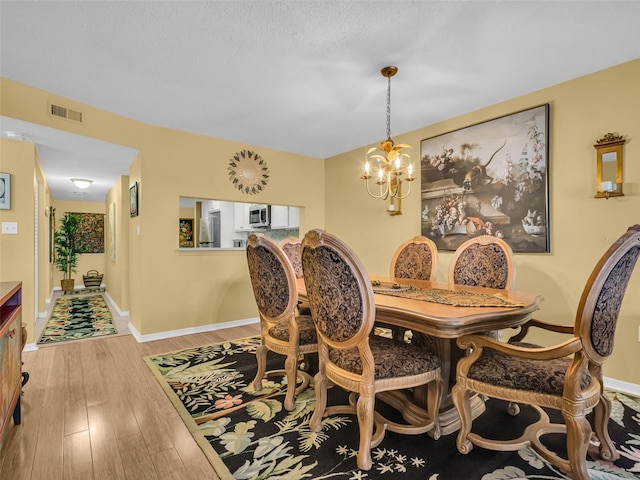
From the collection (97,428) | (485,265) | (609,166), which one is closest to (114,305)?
(97,428)

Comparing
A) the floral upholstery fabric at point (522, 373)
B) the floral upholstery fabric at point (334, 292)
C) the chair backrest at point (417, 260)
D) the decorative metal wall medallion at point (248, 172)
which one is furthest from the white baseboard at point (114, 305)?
the floral upholstery fabric at point (522, 373)

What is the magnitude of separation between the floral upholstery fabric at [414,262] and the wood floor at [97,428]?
2.18 m

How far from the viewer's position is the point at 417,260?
3092 mm

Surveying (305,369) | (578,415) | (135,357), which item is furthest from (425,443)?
(135,357)

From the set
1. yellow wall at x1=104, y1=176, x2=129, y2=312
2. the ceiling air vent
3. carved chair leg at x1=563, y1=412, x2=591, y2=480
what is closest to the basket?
yellow wall at x1=104, y1=176, x2=129, y2=312

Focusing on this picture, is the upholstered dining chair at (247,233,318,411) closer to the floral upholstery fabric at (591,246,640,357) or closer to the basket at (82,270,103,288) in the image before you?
the floral upholstery fabric at (591,246,640,357)

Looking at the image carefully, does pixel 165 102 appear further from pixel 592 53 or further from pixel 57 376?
pixel 592 53

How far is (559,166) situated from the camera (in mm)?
2773

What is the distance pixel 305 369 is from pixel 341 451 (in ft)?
3.67

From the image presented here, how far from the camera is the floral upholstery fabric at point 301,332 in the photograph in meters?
2.23

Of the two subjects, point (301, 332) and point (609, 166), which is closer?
point (301, 332)

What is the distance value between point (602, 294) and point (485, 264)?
1244 mm

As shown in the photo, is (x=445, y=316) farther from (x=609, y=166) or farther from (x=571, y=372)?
(x=609, y=166)

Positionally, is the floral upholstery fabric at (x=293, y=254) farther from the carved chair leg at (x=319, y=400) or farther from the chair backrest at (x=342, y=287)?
the chair backrest at (x=342, y=287)
